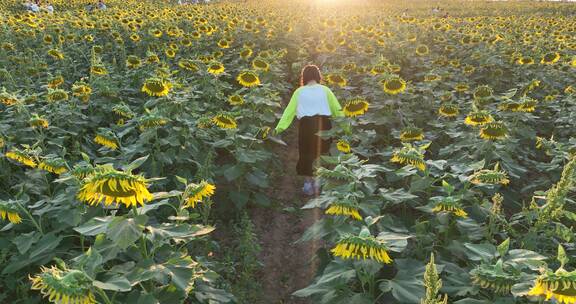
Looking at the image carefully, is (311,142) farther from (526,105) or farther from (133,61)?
(133,61)

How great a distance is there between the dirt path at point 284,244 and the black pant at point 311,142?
329 millimetres

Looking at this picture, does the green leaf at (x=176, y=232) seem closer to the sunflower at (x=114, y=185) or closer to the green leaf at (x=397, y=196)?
the sunflower at (x=114, y=185)

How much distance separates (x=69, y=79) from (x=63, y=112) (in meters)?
2.86

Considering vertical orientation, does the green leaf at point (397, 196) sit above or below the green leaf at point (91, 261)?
below

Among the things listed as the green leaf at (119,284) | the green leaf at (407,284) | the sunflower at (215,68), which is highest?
the sunflower at (215,68)

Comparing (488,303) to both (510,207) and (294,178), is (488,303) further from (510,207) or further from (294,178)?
(294,178)

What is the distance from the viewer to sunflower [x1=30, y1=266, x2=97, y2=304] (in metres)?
1.76

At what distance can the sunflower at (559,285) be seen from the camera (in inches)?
68.9

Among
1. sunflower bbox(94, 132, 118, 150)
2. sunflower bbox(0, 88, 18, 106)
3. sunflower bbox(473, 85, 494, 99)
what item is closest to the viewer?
sunflower bbox(94, 132, 118, 150)

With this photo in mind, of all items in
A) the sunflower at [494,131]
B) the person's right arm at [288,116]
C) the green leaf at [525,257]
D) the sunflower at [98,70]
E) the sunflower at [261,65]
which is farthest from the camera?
the sunflower at [261,65]

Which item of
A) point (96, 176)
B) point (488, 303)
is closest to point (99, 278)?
point (96, 176)

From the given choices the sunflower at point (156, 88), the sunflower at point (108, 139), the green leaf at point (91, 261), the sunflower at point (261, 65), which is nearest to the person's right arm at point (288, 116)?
the sunflower at point (156, 88)

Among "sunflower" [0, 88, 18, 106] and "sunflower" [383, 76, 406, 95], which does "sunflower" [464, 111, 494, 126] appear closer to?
"sunflower" [383, 76, 406, 95]

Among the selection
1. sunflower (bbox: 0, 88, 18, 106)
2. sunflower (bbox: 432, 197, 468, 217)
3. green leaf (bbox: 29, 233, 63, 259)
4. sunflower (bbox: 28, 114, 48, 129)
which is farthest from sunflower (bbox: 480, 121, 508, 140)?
sunflower (bbox: 0, 88, 18, 106)
